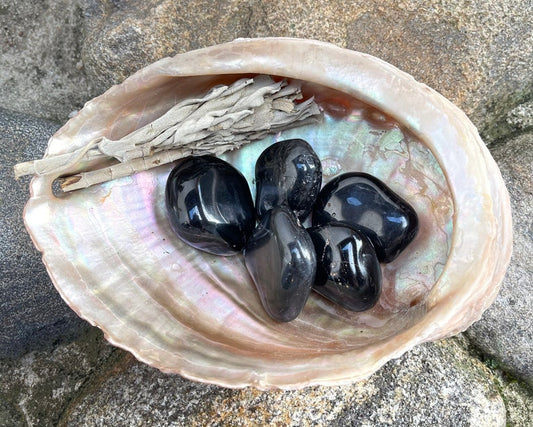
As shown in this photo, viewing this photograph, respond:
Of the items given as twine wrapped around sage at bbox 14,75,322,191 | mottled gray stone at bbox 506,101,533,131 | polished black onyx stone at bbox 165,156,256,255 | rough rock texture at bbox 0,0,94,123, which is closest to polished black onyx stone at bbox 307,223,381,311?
polished black onyx stone at bbox 165,156,256,255

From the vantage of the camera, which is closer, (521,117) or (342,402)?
(342,402)

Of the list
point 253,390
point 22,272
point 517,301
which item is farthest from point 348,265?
point 22,272

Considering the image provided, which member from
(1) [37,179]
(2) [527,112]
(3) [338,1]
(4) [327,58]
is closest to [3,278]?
(1) [37,179]

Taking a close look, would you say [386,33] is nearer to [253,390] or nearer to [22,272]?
[253,390]

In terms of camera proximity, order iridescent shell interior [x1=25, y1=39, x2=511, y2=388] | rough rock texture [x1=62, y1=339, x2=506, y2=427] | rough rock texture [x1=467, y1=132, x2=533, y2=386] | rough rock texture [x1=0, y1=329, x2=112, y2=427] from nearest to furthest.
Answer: iridescent shell interior [x1=25, y1=39, x2=511, y2=388] → rough rock texture [x1=62, y1=339, x2=506, y2=427] → rough rock texture [x1=467, y1=132, x2=533, y2=386] → rough rock texture [x1=0, y1=329, x2=112, y2=427]

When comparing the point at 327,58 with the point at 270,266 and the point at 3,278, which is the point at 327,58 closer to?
the point at 270,266

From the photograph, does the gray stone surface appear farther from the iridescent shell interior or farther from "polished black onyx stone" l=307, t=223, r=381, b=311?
"polished black onyx stone" l=307, t=223, r=381, b=311
